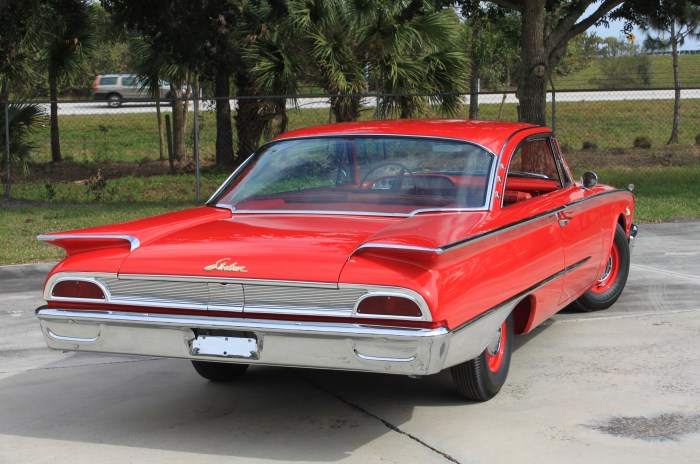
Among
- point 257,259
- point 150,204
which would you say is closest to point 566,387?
point 257,259

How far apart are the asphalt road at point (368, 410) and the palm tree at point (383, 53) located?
10761 millimetres

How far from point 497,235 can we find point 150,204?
11.1 m

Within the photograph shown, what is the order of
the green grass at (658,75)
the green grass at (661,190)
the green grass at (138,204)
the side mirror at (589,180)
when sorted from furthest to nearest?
1. the green grass at (658,75)
2. the green grass at (661,190)
3. the green grass at (138,204)
4. the side mirror at (589,180)

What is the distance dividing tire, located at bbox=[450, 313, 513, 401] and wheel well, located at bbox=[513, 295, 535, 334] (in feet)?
0.58

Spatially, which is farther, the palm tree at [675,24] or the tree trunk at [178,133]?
the tree trunk at [178,133]

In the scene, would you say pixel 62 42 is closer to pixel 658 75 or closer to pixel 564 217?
pixel 564 217

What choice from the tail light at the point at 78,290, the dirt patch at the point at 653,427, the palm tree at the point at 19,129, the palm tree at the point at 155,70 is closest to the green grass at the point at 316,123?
the palm tree at the point at 155,70

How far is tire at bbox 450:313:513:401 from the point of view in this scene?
5090 mm

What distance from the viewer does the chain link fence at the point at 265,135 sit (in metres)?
17.7

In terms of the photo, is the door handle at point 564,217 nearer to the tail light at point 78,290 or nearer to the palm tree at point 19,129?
the tail light at point 78,290

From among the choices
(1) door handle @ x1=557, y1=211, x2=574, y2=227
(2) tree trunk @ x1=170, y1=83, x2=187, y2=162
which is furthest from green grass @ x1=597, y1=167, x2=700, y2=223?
(2) tree trunk @ x1=170, y1=83, x2=187, y2=162

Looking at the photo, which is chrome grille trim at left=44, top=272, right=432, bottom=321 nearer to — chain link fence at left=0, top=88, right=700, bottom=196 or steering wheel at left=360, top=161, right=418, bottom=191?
steering wheel at left=360, top=161, right=418, bottom=191

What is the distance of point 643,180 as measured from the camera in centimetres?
1722

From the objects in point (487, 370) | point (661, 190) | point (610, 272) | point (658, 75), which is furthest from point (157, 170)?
point (658, 75)
